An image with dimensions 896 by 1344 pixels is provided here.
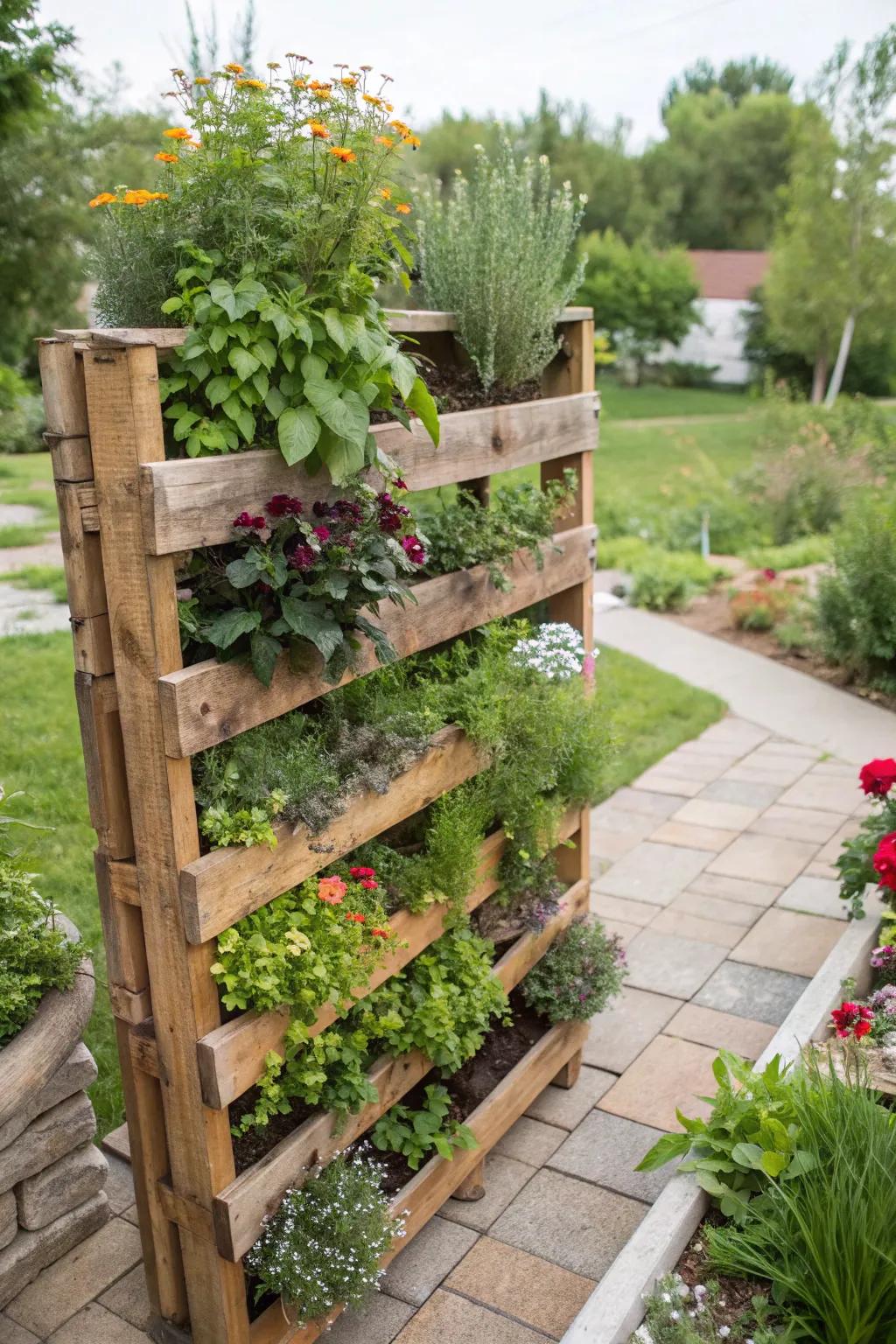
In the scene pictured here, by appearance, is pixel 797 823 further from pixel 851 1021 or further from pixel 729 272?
pixel 729 272

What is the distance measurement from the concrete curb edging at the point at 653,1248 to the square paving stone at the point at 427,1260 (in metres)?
0.49

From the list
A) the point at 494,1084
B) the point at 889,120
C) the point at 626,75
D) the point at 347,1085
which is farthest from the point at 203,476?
the point at 889,120

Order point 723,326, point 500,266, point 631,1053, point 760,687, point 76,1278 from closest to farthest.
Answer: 1. point 76,1278
2. point 500,266
3. point 631,1053
4. point 760,687
5. point 723,326

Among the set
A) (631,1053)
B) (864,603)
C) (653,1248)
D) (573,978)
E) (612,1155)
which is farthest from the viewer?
(864,603)

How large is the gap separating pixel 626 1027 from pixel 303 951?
1.88 meters

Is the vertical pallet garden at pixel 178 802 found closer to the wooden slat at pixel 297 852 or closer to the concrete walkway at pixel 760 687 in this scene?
the wooden slat at pixel 297 852

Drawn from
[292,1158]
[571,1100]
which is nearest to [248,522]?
[292,1158]

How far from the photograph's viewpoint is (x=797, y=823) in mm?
5094

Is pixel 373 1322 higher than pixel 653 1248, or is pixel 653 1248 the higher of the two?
pixel 653 1248

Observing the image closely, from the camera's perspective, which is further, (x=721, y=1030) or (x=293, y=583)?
(x=721, y=1030)

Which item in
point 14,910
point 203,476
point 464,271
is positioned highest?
point 464,271

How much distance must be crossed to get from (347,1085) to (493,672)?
1066mm

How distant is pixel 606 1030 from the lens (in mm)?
3662

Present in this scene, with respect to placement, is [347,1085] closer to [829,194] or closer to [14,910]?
[14,910]
